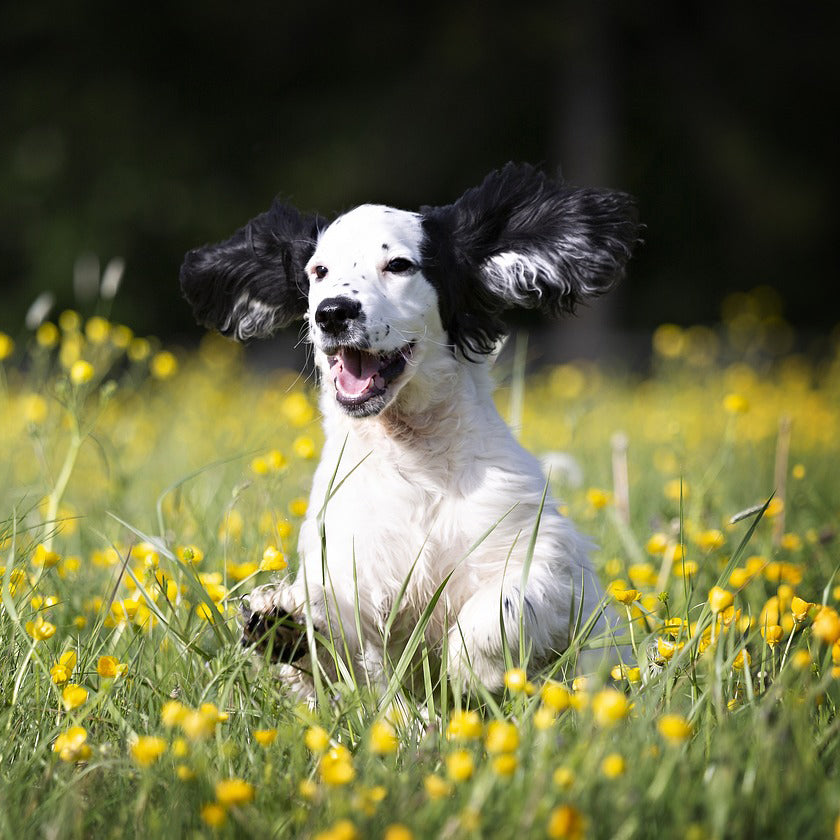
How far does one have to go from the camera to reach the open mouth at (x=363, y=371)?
9.00 ft

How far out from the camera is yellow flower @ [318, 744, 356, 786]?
61.4 inches

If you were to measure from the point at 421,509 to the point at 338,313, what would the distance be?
0.52 m

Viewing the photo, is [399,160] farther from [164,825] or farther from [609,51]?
[164,825]

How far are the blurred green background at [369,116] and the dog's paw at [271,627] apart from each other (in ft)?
37.9

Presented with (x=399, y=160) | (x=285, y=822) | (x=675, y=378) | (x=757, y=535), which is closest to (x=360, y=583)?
(x=285, y=822)

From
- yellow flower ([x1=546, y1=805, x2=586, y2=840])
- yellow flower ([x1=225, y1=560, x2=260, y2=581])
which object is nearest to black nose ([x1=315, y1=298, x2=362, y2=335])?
yellow flower ([x1=225, y1=560, x2=260, y2=581])

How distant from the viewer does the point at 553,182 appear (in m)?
3.11

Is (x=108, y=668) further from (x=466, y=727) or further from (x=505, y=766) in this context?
(x=505, y=766)

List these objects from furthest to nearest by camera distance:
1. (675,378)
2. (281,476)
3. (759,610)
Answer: (675,378)
(759,610)
(281,476)

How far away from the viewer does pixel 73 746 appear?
6.08 feet

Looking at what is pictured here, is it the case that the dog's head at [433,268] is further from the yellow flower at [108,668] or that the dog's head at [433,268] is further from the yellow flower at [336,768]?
the yellow flower at [336,768]

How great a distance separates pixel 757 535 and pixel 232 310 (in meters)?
1.99

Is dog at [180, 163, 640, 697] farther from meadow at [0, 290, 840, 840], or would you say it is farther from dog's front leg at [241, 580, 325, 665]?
meadow at [0, 290, 840, 840]

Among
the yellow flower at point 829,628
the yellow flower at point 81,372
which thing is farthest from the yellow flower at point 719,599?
the yellow flower at point 81,372
